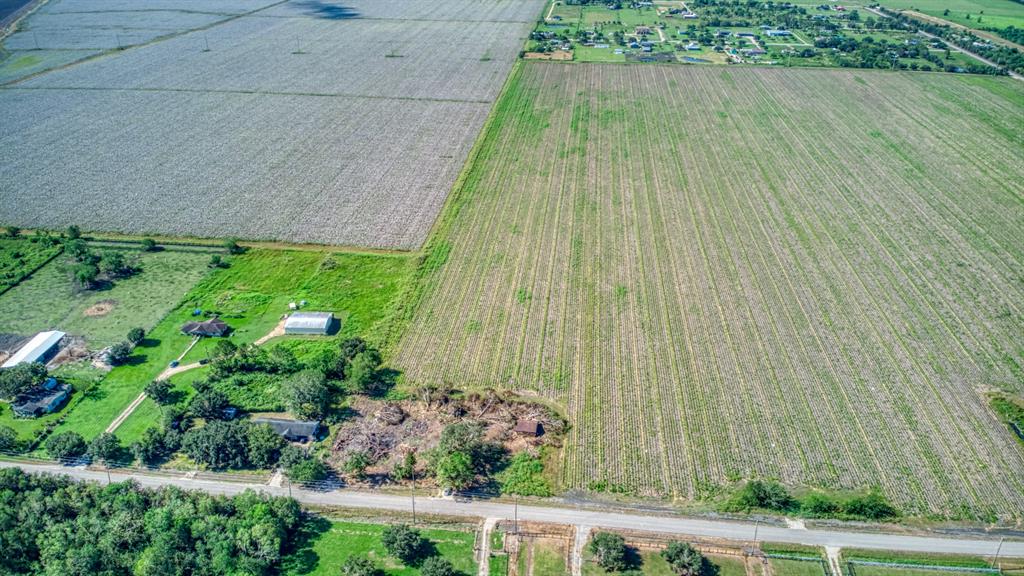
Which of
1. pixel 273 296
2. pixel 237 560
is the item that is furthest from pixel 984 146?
pixel 237 560

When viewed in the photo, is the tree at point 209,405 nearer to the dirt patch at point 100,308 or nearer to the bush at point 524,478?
the dirt patch at point 100,308

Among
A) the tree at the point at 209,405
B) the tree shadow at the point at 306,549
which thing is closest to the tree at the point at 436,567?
the tree shadow at the point at 306,549

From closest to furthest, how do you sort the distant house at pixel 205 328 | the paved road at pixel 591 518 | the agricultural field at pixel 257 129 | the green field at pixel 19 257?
the paved road at pixel 591 518 < the distant house at pixel 205 328 < the green field at pixel 19 257 < the agricultural field at pixel 257 129

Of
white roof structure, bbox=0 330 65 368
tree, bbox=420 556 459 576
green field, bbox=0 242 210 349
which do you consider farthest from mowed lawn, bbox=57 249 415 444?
tree, bbox=420 556 459 576

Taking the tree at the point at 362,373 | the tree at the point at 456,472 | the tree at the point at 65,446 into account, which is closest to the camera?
the tree at the point at 456,472

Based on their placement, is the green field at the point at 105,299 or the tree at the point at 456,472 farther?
the green field at the point at 105,299

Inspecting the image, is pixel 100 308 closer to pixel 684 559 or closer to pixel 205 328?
pixel 205 328

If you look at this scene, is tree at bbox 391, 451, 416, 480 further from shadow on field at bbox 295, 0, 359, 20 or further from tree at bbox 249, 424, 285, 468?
shadow on field at bbox 295, 0, 359, 20
